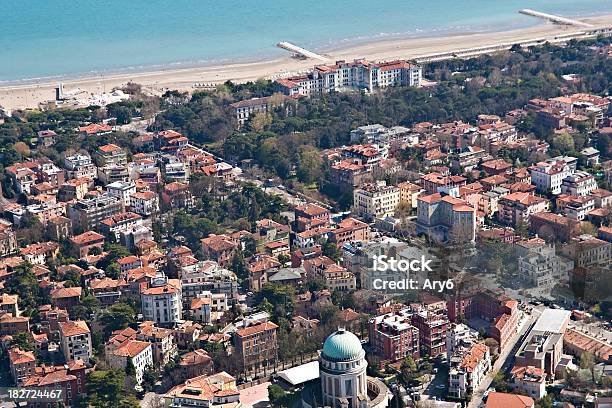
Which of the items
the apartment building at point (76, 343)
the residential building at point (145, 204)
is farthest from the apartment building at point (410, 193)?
the apartment building at point (76, 343)

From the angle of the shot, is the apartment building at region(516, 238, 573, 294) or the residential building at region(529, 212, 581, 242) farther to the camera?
the residential building at region(529, 212, 581, 242)

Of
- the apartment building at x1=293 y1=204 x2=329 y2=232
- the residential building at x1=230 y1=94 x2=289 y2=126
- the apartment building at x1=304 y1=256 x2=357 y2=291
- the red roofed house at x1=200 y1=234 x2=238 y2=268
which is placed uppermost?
the residential building at x1=230 y1=94 x2=289 y2=126

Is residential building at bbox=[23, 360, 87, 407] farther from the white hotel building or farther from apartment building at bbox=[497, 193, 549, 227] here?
the white hotel building

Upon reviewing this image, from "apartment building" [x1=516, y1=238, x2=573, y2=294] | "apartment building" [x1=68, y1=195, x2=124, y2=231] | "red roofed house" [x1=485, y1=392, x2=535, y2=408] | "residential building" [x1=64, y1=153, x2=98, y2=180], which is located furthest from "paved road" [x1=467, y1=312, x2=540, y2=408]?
"residential building" [x1=64, y1=153, x2=98, y2=180]

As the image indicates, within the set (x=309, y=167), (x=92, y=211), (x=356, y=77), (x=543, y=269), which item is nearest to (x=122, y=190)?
(x=92, y=211)

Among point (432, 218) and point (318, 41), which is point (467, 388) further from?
point (318, 41)

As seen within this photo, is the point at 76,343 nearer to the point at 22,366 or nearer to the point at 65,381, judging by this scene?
the point at 22,366
